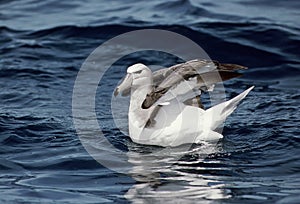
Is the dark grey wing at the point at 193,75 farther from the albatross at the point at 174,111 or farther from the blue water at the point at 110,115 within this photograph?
the blue water at the point at 110,115

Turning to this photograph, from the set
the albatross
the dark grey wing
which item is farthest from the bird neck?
the dark grey wing

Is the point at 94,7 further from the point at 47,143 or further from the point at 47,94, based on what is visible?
the point at 47,143

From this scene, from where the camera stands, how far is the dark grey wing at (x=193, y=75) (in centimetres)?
805

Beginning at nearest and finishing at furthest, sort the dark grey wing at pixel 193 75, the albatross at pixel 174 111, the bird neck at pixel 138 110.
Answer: the dark grey wing at pixel 193 75
the albatross at pixel 174 111
the bird neck at pixel 138 110

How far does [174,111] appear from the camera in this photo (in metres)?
8.47

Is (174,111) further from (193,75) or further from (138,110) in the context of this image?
(193,75)

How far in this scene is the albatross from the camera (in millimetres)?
8258

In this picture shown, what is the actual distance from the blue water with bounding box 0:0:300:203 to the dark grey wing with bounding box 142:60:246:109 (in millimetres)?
656

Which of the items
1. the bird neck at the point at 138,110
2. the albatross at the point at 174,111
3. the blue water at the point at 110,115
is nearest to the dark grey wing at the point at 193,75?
the albatross at the point at 174,111

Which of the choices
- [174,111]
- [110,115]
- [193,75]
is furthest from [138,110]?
[110,115]

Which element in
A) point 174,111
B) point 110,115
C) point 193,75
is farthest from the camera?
point 110,115

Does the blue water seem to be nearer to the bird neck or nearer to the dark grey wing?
the bird neck

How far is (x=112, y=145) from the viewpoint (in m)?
8.90

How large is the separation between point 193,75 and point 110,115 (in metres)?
2.22
